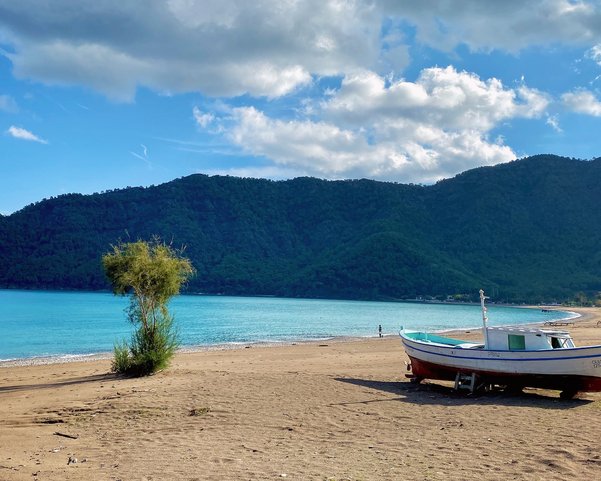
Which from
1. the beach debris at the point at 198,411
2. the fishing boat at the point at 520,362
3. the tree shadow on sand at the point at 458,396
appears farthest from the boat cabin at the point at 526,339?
the beach debris at the point at 198,411

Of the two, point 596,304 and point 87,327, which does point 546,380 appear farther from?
point 596,304

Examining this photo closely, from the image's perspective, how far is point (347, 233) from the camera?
6432 inches

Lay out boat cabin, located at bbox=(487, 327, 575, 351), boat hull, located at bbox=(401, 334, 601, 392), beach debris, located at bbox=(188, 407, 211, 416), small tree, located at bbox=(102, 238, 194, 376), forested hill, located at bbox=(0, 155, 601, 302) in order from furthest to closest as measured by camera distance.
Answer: forested hill, located at bbox=(0, 155, 601, 302) < small tree, located at bbox=(102, 238, 194, 376) < boat cabin, located at bbox=(487, 327, 575, 351) < boat hull, located at bbox=(401, 334, 601, 392) < beach debris, located at bbox=(188, 407, 211, 416)

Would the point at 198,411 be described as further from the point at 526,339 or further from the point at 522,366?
the point at 526,339

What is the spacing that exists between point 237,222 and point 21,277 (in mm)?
63279

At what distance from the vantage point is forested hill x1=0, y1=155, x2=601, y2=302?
443ft

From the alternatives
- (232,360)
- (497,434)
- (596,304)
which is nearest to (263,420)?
(497,434)

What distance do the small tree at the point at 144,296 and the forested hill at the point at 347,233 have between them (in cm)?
11637

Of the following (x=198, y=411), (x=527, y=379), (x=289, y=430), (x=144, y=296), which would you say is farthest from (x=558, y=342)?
(x=144, y=296)

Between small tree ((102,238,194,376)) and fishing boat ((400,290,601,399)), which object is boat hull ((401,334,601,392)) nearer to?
fishing boat ((400,290,601,399))

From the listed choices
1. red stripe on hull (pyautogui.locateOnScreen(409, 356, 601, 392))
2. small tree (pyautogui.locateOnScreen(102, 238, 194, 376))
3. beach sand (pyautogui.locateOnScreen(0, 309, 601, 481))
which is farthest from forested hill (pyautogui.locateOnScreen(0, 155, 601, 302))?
beach sand (pyautogui.locateOnScreen(0, 309, 601, 481))

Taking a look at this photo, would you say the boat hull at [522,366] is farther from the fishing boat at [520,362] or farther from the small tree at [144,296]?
the small tree at [144,296]

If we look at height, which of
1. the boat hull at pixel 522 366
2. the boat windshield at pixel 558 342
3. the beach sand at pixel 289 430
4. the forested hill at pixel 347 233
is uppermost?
the forested hill at pixel 347 233

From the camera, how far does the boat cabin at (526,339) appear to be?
14.5 metres
